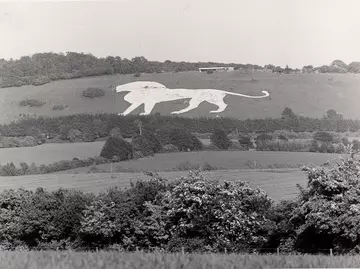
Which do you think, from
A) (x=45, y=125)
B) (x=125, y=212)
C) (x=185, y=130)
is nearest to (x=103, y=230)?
(x=125, y=212)

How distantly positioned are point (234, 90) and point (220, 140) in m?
7.70

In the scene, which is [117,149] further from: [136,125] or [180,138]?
[180,138]

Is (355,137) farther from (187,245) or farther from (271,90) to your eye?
(187,245)

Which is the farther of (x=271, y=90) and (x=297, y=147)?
(x=271, y=90)

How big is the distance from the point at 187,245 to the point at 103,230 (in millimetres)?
7005

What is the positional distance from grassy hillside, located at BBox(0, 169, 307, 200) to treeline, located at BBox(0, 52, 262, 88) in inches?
458

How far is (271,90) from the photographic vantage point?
6512 cm

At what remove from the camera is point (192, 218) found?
41.1m

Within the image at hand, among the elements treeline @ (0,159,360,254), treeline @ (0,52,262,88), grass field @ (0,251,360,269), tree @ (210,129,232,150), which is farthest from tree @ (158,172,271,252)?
treeline @ (0,52,262,88)

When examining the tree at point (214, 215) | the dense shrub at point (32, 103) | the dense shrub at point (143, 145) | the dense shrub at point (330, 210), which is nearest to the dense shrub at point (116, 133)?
the dense shrub at point (143, 145)

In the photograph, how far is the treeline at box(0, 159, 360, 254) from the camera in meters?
36.0

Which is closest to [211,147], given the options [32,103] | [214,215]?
[214,215]

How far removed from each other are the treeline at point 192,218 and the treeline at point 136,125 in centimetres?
1118

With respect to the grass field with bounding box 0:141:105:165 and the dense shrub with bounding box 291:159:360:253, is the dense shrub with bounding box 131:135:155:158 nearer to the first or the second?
the grass field with bounding box 0:141:105:165
